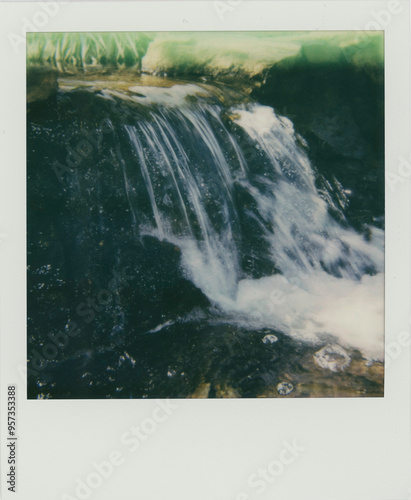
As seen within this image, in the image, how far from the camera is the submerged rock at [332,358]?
159 centimetres

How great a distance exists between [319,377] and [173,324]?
2.30 feet

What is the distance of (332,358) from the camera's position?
1.59 meters

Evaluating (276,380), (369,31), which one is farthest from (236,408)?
(369,31)

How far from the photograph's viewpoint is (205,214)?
161 centimetres

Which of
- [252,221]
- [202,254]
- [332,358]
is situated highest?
[252,221]

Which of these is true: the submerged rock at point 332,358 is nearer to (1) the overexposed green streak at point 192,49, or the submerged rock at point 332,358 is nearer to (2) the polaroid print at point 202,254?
(2) the polaroid print at point 202,254

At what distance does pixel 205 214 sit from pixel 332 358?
0.87 meters

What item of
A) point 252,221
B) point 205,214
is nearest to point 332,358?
point 252,221

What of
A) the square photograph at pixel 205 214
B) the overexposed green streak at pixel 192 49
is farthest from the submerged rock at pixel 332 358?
the overexposed green streak at pixel 192 49

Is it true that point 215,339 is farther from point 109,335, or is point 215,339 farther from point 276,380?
point 109,335

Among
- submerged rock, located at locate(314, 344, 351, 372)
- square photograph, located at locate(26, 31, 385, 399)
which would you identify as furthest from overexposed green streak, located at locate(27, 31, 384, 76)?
submerged rock, located at locate(314, 344, 351, 372)

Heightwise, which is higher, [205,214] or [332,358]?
[205,214]

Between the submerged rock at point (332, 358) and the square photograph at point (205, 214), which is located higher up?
the square photograph at point (205, 214)

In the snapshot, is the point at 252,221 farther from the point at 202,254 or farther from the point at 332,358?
→ the point at 332,358
